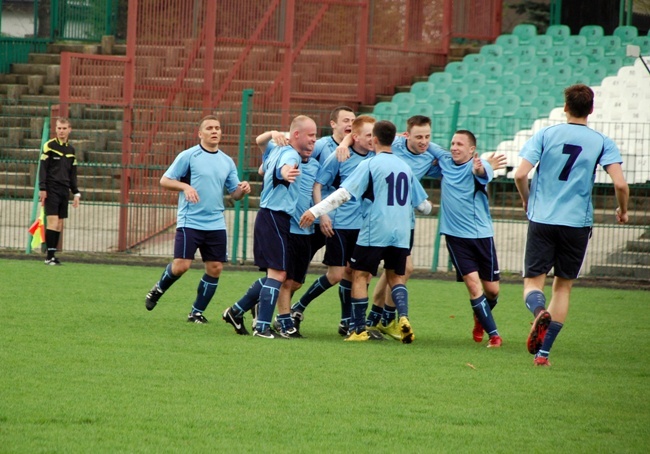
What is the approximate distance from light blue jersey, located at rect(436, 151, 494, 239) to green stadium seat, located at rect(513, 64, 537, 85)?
12853 millimetres

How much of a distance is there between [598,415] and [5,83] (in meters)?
20.6

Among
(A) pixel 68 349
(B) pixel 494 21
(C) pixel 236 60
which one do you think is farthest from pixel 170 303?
(B) pixel 494 21

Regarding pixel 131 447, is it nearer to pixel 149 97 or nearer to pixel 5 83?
pixel 149 97

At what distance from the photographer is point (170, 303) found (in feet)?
36.8

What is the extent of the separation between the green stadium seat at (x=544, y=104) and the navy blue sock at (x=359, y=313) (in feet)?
38.4

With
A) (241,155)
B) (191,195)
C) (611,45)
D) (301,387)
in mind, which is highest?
(611,45)

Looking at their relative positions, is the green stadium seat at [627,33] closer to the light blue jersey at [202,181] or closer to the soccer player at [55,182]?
the soccer player at [55,182]

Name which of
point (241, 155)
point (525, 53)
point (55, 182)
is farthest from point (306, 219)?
point (525, 53)

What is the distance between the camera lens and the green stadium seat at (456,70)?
22484 mm

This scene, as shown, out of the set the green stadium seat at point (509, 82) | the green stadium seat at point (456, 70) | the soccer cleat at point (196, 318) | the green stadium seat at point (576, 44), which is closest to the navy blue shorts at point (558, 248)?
the soccer cleat at point (196, 318)

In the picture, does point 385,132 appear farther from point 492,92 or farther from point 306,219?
point 492,92

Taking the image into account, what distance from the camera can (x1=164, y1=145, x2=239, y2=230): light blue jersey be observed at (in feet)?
31.4

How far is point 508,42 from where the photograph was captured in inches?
941

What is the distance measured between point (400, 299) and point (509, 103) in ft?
40.1
